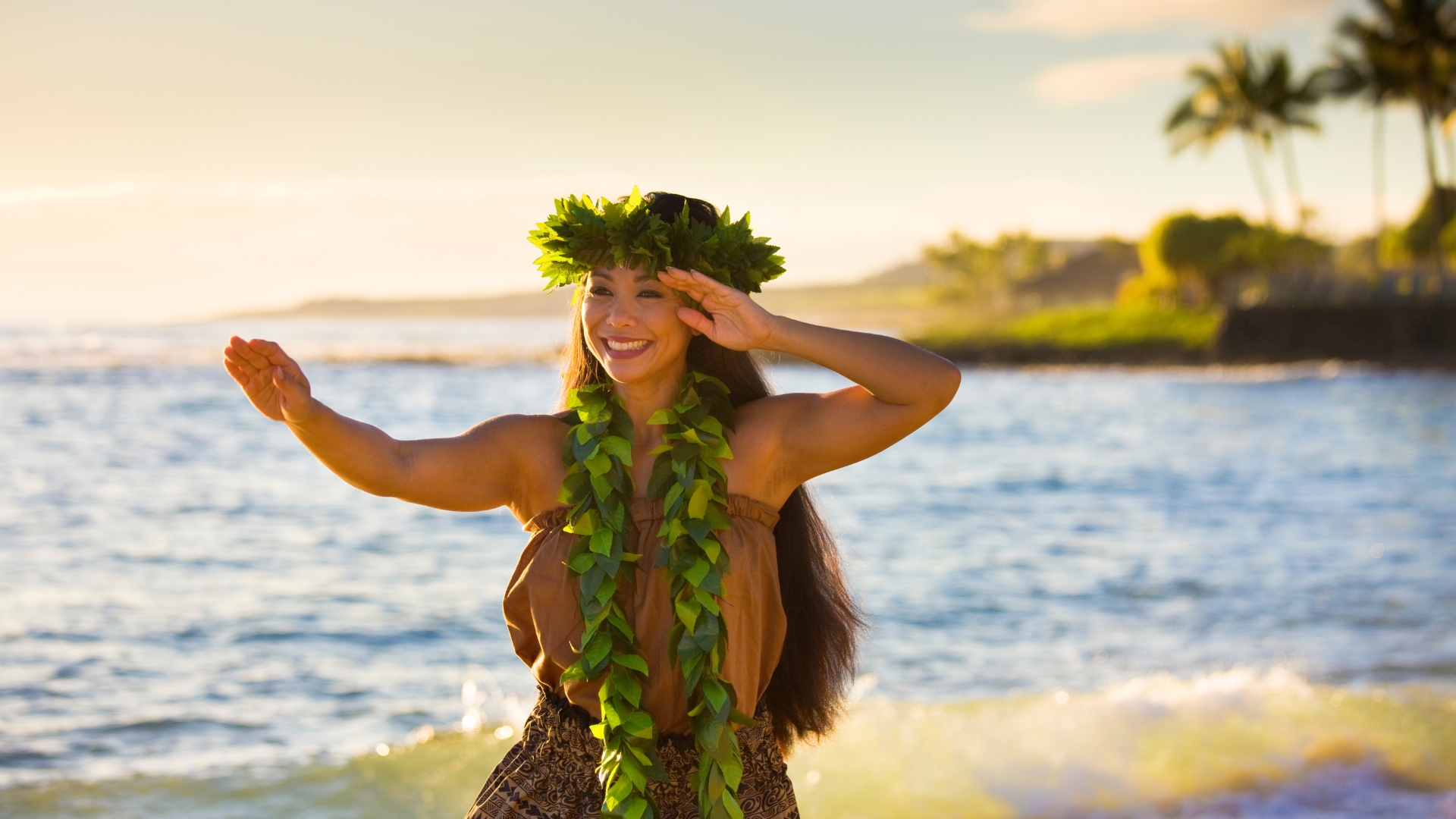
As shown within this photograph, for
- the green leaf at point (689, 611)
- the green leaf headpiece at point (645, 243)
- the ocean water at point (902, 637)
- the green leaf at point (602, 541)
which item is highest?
the green leaf headpiece at point (645, 243)

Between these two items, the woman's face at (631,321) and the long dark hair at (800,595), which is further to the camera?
the long dark hair at (800,595)

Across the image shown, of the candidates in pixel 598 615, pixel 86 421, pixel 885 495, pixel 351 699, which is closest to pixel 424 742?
pixel 351 699

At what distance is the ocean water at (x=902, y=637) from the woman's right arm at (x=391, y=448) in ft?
3.83

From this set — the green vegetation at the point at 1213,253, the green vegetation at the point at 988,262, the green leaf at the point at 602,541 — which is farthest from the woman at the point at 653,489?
the green vegetation at the point at 988,262

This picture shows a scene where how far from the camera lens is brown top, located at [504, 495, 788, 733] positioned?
2543 millimetres

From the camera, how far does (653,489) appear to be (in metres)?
2.59

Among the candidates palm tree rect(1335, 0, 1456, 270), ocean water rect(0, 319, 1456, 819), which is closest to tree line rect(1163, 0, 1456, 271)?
palm tree rect(1335, 0, 1456, 270)

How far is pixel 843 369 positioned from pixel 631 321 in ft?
1.39

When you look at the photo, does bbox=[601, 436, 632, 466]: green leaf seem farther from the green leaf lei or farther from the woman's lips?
the woman's lips

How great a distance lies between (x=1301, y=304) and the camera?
38.2m

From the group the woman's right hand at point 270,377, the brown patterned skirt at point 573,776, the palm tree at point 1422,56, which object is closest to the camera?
the woman's right hand at point 270,377

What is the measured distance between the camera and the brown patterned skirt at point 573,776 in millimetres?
2555

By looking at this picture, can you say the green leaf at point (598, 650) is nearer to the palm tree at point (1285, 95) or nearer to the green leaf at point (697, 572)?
the green leaf at point (697, 572)

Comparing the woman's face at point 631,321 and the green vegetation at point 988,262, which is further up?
the green vegetation at point 988,262
